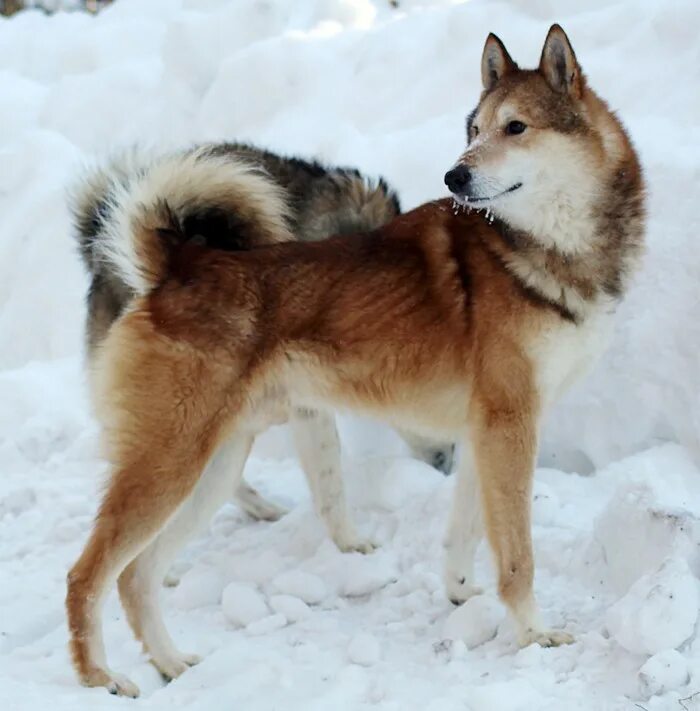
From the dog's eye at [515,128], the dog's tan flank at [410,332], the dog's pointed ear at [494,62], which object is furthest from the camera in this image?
the dog's pointed ear at [494,62]

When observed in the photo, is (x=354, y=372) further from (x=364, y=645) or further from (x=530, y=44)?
(x=530, y=44)

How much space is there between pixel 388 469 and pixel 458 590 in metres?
0.86

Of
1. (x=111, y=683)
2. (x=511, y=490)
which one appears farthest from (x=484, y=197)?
(x=111, y=683)

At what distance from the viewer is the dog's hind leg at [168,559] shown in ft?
10.3

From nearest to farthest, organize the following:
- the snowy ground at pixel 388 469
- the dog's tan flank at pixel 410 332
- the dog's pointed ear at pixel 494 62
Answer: the snowy ground at pixel 388 469 → the dog's tan flank at pixel 410 332 → the dog's pointed ear at pixel 494 62

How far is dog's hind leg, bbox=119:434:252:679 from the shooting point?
3148mm

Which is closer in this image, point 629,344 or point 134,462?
point 134,462

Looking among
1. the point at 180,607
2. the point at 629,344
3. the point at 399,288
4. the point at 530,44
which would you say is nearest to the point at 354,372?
the point at 399,288

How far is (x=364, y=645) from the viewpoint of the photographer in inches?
124

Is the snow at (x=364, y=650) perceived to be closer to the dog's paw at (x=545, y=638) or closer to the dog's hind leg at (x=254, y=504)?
the dog's paw at (x=545, y=638)

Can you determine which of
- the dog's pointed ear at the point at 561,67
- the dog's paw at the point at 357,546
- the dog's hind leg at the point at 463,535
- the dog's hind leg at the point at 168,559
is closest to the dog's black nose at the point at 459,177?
the dog's pointed ear at the point at 561,67

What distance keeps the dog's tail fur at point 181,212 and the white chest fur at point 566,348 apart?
104 cm

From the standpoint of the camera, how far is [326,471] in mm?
4047

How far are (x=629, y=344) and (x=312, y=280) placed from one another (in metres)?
1.68
